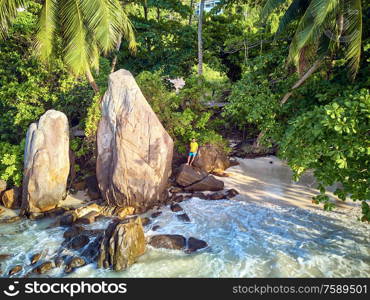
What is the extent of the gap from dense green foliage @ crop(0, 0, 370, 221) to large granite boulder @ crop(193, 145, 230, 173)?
449 millimetres

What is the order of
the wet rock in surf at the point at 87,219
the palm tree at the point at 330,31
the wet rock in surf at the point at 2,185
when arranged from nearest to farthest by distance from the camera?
the palm tree at the point at 330,31 → the wet rock in surf at the point at 87,219 → the wet rock in surf at the point at 2,185

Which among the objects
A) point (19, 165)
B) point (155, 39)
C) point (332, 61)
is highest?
point (155, 39)

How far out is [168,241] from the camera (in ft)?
24.4

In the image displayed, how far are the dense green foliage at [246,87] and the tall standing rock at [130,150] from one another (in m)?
1.44

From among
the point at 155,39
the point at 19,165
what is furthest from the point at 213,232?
the point at 155,39

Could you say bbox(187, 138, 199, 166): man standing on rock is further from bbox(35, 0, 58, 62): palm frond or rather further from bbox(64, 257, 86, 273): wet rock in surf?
bbox(35, 0, 58, 62): palm frond

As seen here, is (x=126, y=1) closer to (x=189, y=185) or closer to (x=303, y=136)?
(x=189, y=185)

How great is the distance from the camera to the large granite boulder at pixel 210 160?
11.7 metres

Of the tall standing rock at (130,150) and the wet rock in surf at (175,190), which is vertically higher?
the tall standing rock at (130,150)

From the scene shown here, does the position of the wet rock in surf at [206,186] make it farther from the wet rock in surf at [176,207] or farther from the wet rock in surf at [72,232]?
the wet rock in surf at [72,232]

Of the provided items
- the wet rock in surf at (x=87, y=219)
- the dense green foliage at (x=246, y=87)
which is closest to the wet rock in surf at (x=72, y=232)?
the wet rock in surf at (x=87, y=219)

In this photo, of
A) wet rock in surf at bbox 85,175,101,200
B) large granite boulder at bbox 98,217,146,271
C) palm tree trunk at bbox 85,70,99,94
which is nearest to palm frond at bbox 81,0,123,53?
palm tree trunk at bbox 85,70,99,94

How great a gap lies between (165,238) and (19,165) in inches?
272

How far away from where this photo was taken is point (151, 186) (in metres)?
9.45
